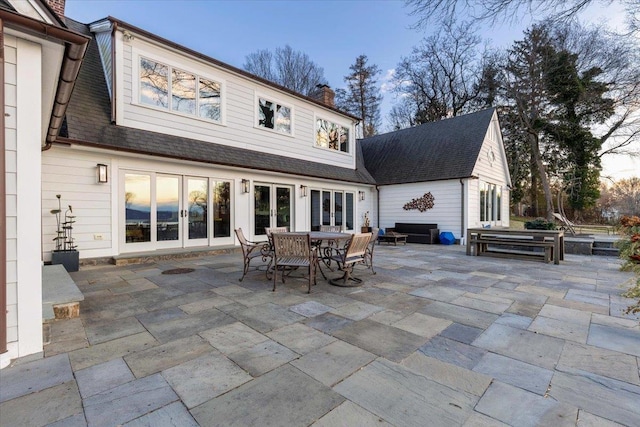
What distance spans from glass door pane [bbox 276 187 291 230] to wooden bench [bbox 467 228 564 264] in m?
5.93

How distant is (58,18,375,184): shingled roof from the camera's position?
6.29 meters

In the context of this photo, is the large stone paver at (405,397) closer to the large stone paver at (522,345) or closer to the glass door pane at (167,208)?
the large stone paver at (522,345)

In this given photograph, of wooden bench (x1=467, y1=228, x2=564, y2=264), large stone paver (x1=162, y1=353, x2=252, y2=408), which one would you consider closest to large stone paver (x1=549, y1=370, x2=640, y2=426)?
large stone paver (x1=162, y1=353, x2=252, y2=408)

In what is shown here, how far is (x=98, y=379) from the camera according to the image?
7.01 feet

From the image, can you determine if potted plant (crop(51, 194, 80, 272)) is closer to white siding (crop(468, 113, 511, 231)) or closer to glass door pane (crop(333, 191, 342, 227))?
glass door pane (crop(333, 191, 342, 227))

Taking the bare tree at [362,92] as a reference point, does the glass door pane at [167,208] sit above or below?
below

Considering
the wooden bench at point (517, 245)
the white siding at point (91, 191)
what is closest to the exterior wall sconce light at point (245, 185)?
the white siding at point (91, 191)

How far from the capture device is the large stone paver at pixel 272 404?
5.65ft

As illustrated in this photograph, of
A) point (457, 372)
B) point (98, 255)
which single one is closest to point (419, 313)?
point (457, 372)

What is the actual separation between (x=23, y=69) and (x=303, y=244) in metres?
3.59

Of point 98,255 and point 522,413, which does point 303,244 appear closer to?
point 522,413

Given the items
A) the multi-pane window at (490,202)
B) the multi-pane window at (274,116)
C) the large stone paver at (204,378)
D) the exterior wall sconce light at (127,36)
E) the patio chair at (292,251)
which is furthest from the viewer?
the multi-pane window at (490,202)

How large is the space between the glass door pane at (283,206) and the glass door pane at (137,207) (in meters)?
3.99

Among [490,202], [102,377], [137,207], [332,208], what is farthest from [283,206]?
[490,202]
